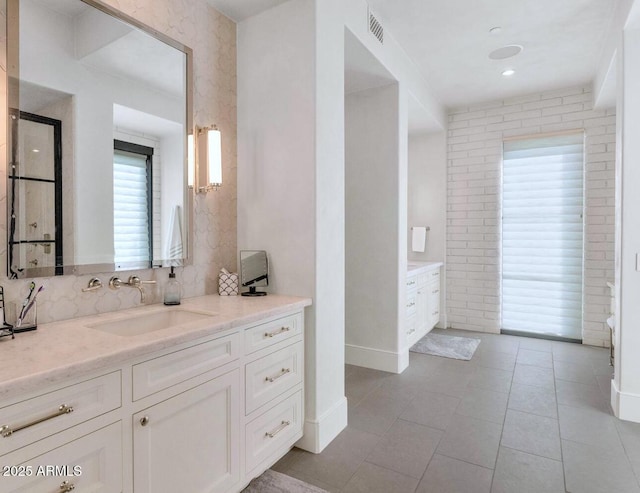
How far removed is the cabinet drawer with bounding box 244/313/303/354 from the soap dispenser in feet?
1.68

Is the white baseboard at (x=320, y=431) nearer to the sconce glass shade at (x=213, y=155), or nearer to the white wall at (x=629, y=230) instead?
the sconce glass shade at (x=213, y=155)

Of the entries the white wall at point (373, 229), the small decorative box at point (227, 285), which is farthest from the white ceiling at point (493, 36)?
the small decorative box at point (227, 285)

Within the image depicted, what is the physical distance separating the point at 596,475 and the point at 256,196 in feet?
7.94

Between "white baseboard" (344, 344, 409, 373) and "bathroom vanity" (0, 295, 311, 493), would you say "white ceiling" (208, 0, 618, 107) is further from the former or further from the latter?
"white baseboard" (344, 344, 409, 373)

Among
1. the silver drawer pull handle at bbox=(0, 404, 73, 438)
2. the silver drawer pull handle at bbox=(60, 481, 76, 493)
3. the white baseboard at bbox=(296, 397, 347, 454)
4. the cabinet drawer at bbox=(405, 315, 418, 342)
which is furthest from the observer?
the cabinet drawer at bbox=(405, 315, 418, 342)

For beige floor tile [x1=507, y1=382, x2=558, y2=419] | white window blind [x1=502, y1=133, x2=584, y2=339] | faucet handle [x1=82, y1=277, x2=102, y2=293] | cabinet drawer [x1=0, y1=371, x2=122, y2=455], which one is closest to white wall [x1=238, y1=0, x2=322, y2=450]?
faucet handle [x1=82, y1=277, x2=102, y2=293]

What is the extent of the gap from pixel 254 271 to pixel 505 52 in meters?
3.01

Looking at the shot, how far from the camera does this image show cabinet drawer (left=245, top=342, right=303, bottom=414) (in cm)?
176

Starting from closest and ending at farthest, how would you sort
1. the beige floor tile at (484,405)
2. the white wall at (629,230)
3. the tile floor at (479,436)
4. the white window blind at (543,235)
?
the tile floor at (479,436)
the white wall at (629,230)
the beige floor tile at (484,405)
the white window blind at (543,235)

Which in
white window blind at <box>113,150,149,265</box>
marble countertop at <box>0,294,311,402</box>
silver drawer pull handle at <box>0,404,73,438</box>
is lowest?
silver drawer pull handle at <box>0,404,73,438</box>

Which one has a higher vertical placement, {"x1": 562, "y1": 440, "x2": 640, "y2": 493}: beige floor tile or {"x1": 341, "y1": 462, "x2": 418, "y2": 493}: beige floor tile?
{"x1": 341, "y1": 462, "x2": 418, "y2": 493}: beige floor tile

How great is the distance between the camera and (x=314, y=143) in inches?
84.6

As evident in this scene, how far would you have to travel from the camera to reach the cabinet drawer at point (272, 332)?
176cm

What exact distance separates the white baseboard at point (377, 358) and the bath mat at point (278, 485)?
167 cm
